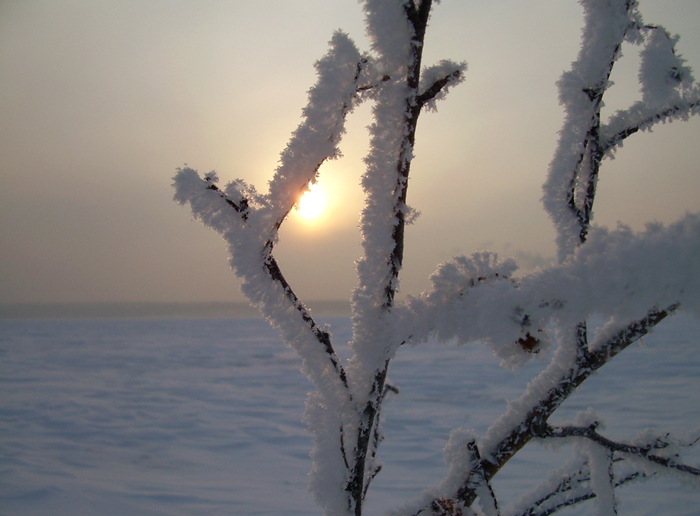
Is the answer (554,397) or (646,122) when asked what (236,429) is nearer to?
(554,397)

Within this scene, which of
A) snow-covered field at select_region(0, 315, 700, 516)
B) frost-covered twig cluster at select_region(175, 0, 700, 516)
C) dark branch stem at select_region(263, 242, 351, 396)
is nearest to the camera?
frost-covered twig cluster at select_region(175, 0, 700, 516)

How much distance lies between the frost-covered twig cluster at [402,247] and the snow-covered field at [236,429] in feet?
0.98

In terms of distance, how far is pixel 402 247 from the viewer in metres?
0.82

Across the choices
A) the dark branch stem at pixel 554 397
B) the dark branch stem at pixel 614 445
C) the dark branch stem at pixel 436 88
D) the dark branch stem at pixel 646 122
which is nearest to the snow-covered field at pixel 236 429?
the dark branch stem at pixel 614 445

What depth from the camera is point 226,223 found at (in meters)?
0.86

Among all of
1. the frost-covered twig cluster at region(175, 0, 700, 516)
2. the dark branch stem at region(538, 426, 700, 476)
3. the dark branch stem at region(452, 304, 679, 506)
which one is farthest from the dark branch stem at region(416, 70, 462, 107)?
the dark branch stem at region(538, 426, 700, 476)

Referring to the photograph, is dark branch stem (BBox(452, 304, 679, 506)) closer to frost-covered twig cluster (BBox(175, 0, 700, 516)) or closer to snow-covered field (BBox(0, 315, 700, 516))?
frost-covered twig cluster (BBox(175, 0, 700, 516))

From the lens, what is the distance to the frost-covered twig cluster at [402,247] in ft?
2.43

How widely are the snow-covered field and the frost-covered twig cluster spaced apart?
297 mm

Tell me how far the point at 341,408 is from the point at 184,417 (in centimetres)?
815

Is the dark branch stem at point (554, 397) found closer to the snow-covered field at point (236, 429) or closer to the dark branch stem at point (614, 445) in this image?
the dark branch stem at point (614, 445)

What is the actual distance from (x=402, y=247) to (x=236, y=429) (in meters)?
7.30

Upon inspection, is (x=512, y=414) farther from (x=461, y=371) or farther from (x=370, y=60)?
(x=461, y=371)

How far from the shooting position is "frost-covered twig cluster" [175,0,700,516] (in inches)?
29.1
